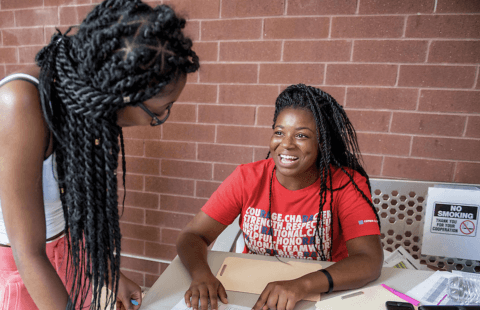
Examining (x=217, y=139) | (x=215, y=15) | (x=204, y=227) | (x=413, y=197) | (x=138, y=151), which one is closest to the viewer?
(x=204, y=227)

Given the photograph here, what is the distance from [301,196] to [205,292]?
0.60 m

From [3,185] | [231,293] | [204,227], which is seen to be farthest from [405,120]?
[3,185]

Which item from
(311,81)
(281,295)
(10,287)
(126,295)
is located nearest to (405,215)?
(311,81)

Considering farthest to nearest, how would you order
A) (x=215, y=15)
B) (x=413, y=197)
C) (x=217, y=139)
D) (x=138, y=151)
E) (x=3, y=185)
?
(x=138, y=151), (x=217, y=139), (x=215, y=15), (x=413, y=197), (x=3, y=185)

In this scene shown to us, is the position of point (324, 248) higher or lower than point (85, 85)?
lower

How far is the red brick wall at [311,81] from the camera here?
1.60 m

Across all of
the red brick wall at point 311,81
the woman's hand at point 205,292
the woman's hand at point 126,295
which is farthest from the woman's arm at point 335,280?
the red brick wall at point 311,81

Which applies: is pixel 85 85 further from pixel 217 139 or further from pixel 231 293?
pixel 217 139

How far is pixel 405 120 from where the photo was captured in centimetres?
169

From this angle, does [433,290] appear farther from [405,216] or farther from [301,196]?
[405,216]

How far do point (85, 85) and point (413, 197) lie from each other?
5.12 feet

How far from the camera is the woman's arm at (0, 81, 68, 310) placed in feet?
2.08

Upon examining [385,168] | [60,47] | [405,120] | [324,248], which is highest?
[60,47]

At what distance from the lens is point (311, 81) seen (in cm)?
175
